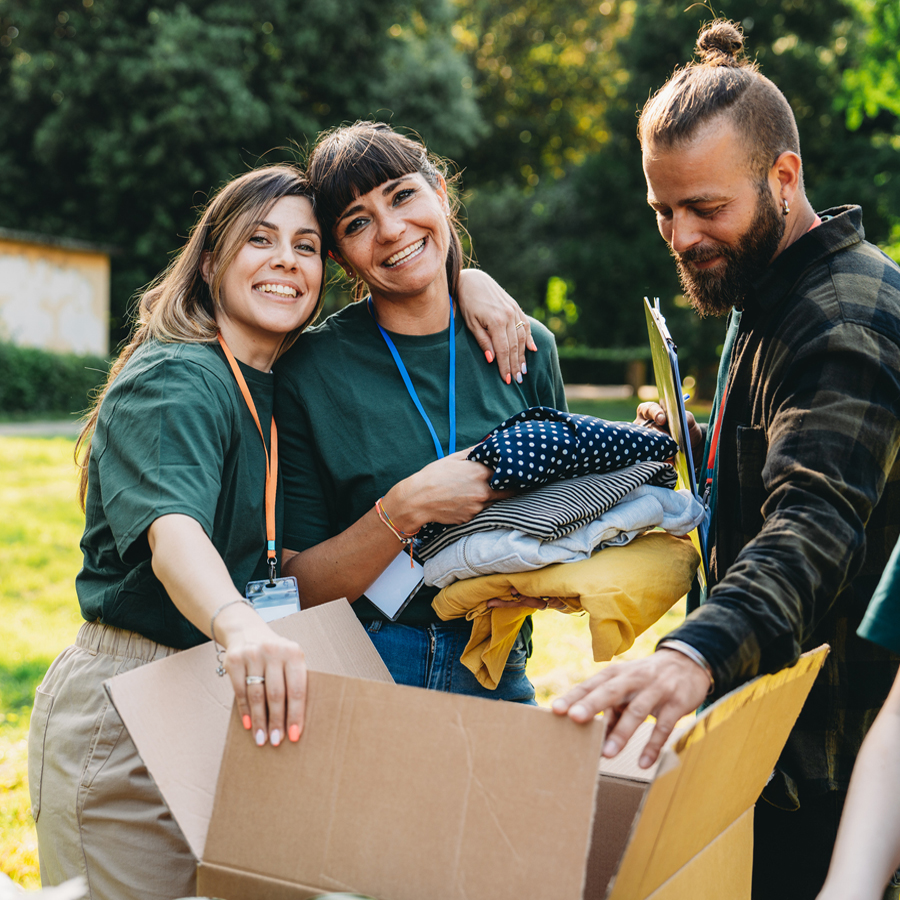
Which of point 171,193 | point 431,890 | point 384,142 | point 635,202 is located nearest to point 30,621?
point 384,142

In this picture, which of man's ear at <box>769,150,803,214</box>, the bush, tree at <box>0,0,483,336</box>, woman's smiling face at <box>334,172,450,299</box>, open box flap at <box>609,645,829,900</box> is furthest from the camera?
tree at <box>0,0,483,336</box>

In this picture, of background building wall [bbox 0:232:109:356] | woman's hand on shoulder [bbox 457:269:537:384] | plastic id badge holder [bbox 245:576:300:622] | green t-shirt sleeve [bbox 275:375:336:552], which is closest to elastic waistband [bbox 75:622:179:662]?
plastic id badge holder [bbox 245:576:300:622]

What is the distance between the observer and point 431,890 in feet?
3.97

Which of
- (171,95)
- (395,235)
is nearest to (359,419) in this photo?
(395,235)

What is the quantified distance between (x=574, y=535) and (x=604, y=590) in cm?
13

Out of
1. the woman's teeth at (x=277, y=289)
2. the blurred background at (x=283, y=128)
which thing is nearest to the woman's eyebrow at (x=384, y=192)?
the woman's teeth at (x=277, y=289)

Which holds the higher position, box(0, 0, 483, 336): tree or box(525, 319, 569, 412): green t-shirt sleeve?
box(0, 0, 483, 336): tree

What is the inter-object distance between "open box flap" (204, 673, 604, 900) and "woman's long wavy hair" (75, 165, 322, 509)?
A: 994 millimetres

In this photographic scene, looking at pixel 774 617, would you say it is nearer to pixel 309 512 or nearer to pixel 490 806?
pixel 490 806

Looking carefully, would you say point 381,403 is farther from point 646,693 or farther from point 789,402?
point 646,693

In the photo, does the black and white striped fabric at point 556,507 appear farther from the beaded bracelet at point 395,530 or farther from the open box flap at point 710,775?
the open box flap at point 710,775

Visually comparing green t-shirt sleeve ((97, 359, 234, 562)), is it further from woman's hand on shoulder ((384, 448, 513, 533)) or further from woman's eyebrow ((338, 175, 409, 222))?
A: woman's eyebrow ((338, 175, 409, 222))

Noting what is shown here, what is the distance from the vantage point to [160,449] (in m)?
1.64

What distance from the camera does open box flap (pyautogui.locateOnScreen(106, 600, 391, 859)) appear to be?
1.40m
